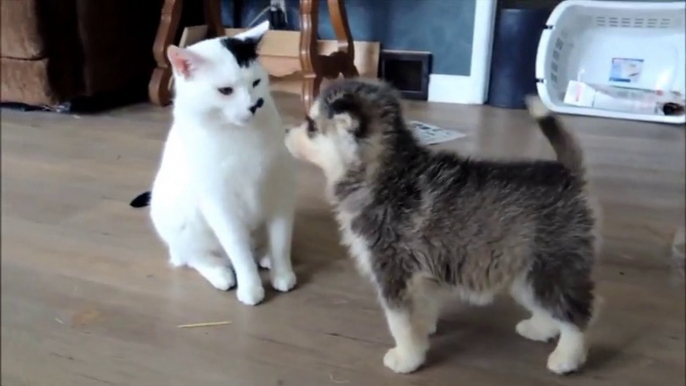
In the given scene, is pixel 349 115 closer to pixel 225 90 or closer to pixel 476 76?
pixel 225 90

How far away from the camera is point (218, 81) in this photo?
3.73 feet

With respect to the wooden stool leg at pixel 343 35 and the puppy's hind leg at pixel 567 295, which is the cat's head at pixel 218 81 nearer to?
the puppy's hind leg at pixel 567 295

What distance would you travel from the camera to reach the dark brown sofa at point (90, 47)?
233cm

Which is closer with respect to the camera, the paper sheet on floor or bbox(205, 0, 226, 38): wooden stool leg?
the paper sheet on floor

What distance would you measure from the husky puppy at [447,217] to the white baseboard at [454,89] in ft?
5.84

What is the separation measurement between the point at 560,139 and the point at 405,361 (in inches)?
16.6

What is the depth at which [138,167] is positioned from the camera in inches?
79.7


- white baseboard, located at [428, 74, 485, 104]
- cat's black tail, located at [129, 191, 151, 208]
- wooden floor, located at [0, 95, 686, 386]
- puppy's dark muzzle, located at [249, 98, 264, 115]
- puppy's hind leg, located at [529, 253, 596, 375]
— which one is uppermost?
puppy's dark muzzle, located at [249, 98, 264, 115]

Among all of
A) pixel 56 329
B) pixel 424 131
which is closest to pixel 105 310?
pixel 56 329

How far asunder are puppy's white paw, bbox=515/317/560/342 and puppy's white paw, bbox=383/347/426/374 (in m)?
0.20

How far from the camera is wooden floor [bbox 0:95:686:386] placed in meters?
1.06

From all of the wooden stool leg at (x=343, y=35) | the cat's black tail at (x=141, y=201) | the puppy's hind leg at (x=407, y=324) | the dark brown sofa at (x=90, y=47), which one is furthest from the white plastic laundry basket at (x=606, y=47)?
the dark brown sofa at (x=90, y=47)

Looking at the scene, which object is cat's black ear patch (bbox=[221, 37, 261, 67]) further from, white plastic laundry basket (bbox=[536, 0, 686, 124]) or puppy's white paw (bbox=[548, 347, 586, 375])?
white plastic laundry basket (bbox=[536, 0, 686, 124])

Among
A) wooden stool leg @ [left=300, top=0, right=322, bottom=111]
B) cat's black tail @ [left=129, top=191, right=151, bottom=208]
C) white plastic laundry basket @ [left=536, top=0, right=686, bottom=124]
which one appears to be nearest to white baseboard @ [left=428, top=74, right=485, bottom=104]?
white plastic laundry basket @ [left=536, top=0, right=686, bottom=124]
